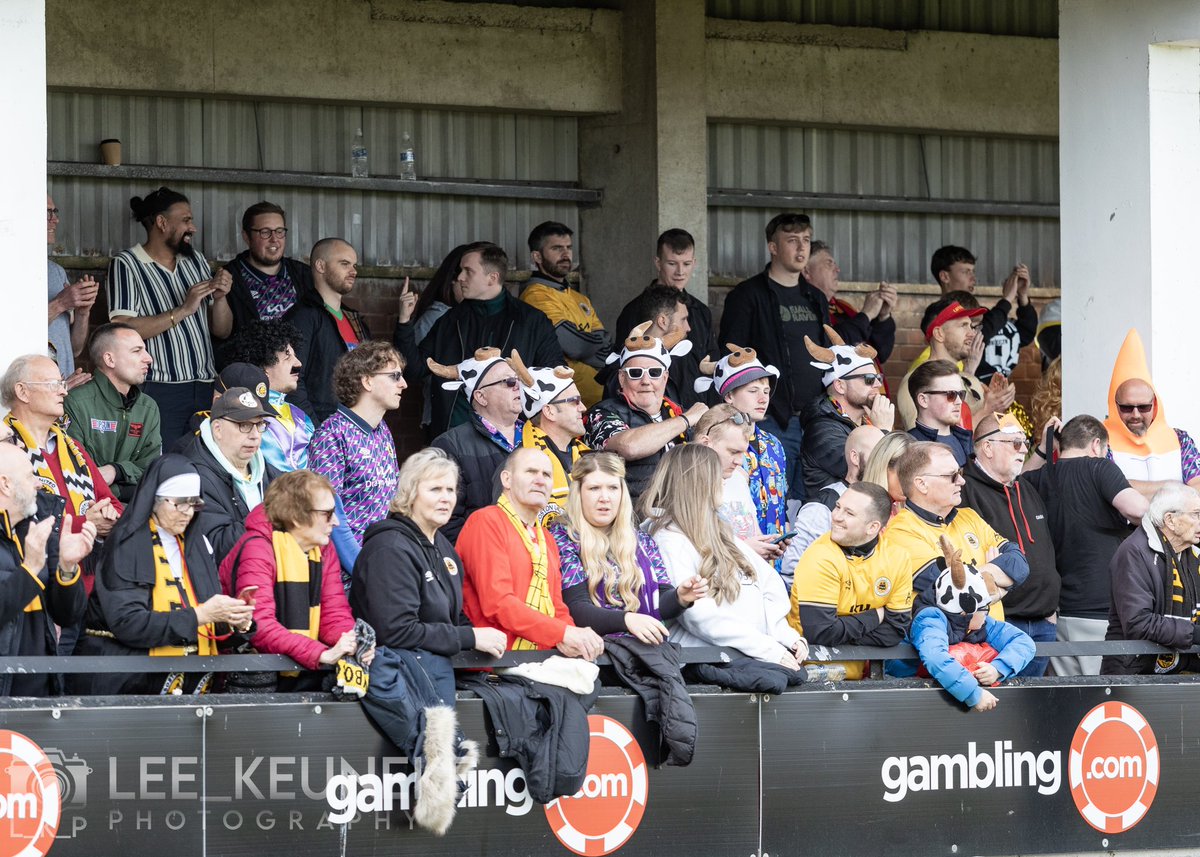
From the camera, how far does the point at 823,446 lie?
973cm

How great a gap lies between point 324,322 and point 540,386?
2.04m

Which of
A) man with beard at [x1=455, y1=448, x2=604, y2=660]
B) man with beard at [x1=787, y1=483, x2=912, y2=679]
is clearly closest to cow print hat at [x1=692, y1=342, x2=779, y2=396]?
man with beard at [x1=787, y1=483, x2=912, y2=679]

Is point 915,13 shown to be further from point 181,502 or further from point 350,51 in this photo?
point 181,502

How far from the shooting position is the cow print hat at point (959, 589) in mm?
7898

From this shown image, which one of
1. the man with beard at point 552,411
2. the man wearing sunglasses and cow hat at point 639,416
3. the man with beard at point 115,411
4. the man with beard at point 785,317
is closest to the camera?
the man with beard at point 115,411

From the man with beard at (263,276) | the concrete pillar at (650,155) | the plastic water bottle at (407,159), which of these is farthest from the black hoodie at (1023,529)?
the plastic water bottle at (407,159)

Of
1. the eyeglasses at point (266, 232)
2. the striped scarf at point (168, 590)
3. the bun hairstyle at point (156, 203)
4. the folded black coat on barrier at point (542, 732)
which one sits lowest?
the folded black coat on barrier at point (542, 732)

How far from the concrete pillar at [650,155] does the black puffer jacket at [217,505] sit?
5.16m

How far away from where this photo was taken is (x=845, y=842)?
25.5ft

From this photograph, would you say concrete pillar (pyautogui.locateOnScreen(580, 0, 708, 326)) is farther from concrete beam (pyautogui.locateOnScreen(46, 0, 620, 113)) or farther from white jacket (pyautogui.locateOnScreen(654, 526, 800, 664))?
white jacket (pyautogui.locateOnScreen(654, 526, 800, 664))

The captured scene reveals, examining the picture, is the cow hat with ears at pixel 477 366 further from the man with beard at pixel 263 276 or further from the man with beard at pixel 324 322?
the man with beard at pixel 263 276

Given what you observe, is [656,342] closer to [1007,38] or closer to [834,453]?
[834,453]

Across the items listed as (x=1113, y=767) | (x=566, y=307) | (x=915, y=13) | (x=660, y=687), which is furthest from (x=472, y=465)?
(x=915, y=13)

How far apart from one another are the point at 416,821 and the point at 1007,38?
8.50 metres
